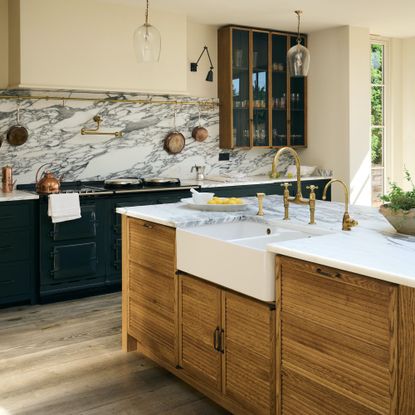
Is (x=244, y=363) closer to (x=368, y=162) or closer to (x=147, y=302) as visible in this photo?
(x=147, y=302)

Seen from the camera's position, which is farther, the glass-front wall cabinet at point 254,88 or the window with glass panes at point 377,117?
the window with glass panes at point 377,117

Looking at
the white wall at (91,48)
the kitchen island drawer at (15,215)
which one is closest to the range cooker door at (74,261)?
the kitchen island drawer at (15,215)

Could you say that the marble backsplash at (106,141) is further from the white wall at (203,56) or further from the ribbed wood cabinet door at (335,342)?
the ribbed wood cabinet door at (335,342)

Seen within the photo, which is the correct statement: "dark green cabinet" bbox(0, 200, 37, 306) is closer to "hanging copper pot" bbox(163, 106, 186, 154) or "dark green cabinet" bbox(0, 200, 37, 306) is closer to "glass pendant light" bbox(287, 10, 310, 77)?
"hanging copper pot" bbox(163, 106, 186, 154)

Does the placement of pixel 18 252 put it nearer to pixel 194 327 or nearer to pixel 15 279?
pixel 15 279

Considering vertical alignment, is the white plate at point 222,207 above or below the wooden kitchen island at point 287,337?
above

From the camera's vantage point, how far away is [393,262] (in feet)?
6.51

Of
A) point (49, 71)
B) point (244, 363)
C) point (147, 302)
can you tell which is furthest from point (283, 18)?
point (244, 363)

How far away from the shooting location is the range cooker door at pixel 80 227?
15.3 feet

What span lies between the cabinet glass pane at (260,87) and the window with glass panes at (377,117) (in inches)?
58.6

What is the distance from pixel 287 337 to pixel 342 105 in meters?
4.61

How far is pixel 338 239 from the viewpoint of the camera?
2.45 meters

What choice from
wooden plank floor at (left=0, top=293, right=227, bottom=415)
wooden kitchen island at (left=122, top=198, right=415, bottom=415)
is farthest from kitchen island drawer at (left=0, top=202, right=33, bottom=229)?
wooden kitchen island at (left=122, top=198, right=415, bottom=415)

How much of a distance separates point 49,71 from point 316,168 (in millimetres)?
3261
